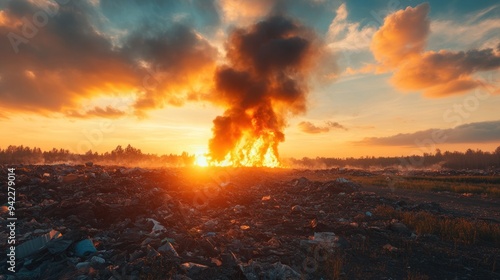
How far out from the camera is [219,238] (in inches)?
291

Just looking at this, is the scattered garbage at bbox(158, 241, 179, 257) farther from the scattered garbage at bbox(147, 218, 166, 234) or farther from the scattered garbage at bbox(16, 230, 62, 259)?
the scattered garbage at bbox(16, 230, 62, 259)

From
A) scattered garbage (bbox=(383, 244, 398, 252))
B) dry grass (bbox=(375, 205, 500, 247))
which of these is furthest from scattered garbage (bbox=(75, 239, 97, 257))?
dry grass (bbox=(375, 205, 500, 247))

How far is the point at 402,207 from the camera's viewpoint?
13.8 m

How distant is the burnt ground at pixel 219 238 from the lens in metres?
5.61

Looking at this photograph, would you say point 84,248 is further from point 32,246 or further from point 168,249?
point 168,249

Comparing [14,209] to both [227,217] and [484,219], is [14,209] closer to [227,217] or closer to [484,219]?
[227,217]

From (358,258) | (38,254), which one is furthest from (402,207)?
(38,254)

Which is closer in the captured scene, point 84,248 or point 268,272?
point 268,272

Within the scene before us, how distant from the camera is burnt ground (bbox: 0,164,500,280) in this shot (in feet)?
18.4

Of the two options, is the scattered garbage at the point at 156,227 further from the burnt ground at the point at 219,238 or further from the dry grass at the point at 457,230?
the dry grass at the point at 457,230

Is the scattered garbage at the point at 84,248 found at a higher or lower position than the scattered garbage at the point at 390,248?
higher

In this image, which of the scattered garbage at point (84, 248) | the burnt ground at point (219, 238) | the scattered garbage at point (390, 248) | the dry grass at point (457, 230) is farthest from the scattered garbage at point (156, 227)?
the dry grass at point (457, 230)

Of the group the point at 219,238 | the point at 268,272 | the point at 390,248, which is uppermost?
the point at 219,238

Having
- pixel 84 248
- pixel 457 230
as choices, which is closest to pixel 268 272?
pixel 84 248
